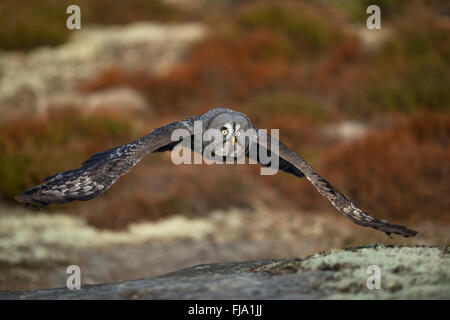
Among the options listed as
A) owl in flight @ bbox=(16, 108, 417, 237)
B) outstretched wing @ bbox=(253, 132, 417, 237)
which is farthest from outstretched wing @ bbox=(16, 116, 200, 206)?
outstretched wing @ bbox=(253, 132, 417, 237)

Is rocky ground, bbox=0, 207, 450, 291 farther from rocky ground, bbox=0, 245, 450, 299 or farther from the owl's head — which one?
rocky ground, bbox=0, 245, 450, 299

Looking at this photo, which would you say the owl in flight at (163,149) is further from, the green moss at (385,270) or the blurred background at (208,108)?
the blurred background at (208,108)

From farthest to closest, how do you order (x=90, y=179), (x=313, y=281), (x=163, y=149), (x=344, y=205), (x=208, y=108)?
(x=208, y=108)
(x=163, y=149)
(x=344, y=205)
(x=90, y=179)
(x=313, y=281)

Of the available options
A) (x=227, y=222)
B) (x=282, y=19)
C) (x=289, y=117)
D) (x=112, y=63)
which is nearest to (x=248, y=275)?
(x=227, y=222)

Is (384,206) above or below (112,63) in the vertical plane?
below

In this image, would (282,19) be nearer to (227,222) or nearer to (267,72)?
(267,72)

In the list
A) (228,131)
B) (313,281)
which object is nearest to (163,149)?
(228,131)

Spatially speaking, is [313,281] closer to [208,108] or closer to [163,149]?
[163,149]
